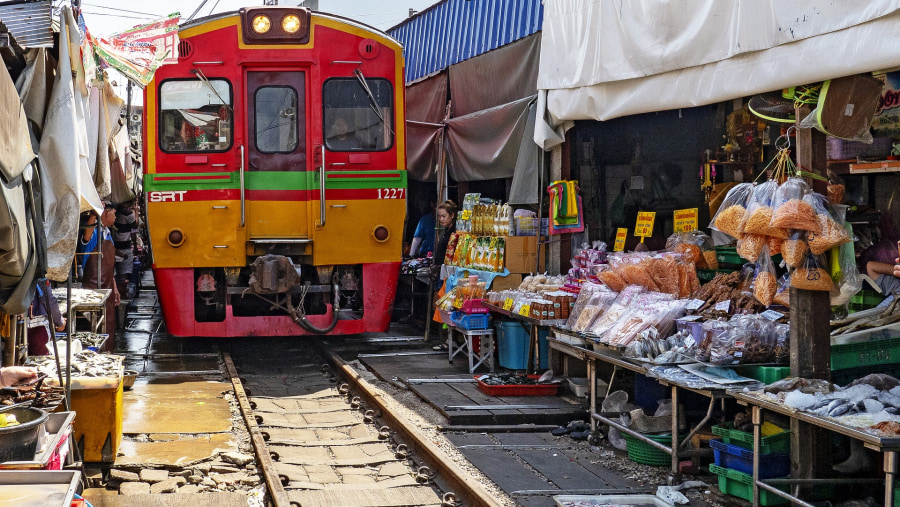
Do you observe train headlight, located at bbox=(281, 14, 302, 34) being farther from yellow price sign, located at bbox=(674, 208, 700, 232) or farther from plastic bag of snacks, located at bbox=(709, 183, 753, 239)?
plastic bag of snacks, located at bbox=(709, 183, 753, 239)

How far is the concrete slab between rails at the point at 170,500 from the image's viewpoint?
561 cm

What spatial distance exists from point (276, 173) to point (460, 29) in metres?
4.20

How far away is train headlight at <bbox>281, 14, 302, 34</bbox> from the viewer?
1005cm

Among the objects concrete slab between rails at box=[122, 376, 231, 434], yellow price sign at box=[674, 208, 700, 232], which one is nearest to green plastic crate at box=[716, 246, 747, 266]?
yellow price sign at box=[674, 208, 700, 232]

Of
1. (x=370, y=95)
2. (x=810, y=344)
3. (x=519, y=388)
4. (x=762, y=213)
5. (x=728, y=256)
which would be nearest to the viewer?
(x=810, y=344)

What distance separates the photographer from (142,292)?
67.8 feet

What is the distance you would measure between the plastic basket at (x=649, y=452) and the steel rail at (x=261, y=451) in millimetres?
2361

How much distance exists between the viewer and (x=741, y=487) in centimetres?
541

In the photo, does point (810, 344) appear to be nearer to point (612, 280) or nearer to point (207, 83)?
point (612, 280)

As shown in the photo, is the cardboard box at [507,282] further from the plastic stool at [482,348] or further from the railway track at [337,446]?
the railway track at [337,446]

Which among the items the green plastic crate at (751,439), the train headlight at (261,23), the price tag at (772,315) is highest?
the train headlight at (261,23)

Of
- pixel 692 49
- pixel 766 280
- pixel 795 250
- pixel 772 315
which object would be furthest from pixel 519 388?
pixel 795 250

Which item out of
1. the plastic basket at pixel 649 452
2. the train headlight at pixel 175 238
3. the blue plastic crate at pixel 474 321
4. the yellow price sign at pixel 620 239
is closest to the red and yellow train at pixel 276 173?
the train headlight at pixel 175 238

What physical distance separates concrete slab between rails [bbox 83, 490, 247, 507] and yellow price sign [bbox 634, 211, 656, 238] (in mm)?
5032
